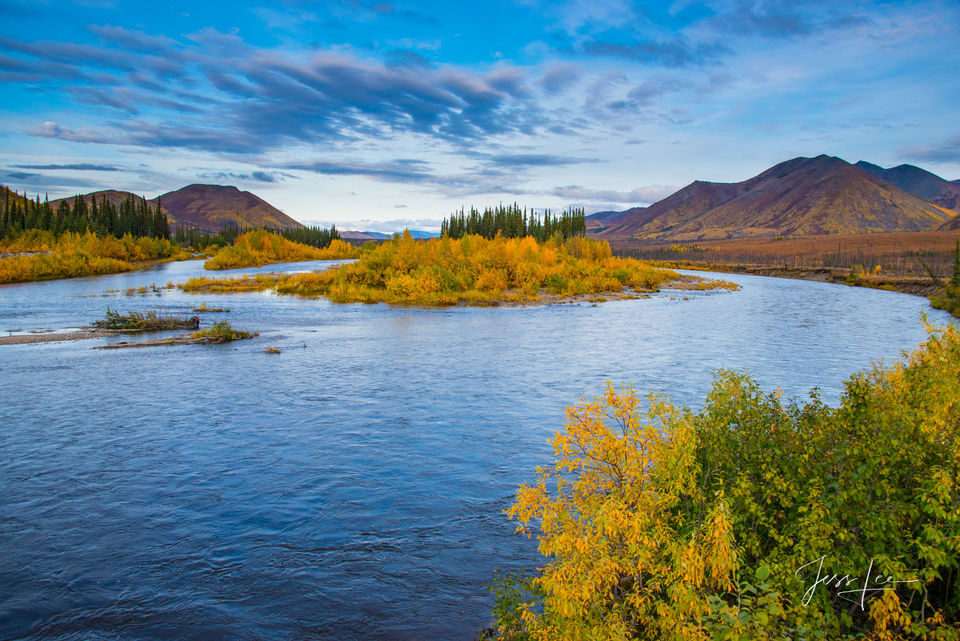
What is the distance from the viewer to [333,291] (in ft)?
190

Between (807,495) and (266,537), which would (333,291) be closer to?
(266,537)

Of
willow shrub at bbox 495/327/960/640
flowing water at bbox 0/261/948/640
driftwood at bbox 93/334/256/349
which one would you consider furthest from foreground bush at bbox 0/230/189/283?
willow shrub at bbox 495/327/960/640

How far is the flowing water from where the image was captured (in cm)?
965

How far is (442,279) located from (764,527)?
52.4 meters

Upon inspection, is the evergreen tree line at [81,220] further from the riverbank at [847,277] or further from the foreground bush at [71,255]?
the riverbank at [847,277]

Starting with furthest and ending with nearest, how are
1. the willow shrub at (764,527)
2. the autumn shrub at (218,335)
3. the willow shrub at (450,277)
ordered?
the willow shrub at (450,277), the autumn shrub at (218,335), the willow shrub at (764,527)

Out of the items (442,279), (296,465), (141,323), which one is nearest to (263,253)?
(442,279)

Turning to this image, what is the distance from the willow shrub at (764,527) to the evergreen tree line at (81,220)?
117998 millimetres

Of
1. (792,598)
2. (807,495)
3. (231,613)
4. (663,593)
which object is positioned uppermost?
(807,495)

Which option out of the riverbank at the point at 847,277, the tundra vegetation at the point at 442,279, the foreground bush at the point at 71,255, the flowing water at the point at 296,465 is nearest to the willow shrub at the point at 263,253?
the foreground bush at the point at 71,255

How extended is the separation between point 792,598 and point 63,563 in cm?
1177

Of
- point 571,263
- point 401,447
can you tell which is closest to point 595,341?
→ point 401,447

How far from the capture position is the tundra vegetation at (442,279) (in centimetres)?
5756

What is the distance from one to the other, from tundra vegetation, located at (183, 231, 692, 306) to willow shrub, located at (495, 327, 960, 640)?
4807 centimetres
